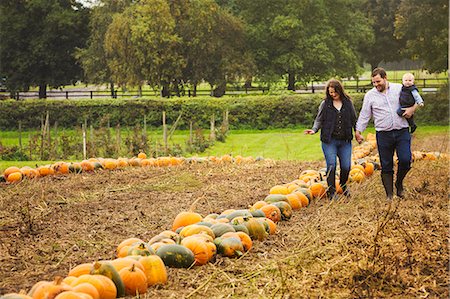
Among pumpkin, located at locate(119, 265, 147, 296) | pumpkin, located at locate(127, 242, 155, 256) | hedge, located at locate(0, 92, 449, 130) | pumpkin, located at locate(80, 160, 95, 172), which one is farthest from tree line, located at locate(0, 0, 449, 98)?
pumpkin, located at locate(119, 265, 147, 296)

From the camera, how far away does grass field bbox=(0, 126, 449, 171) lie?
673 inches

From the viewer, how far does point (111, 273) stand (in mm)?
4422

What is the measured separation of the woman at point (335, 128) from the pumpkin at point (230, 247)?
3.28 meters

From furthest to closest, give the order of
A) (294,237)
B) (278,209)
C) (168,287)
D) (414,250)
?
(278,209), (294,237), (414,250), (168,287)

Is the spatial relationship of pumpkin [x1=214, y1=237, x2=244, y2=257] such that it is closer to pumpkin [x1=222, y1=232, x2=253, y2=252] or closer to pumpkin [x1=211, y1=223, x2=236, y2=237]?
pumpkin [x1=222, y1=232, x2=253, y2=252]

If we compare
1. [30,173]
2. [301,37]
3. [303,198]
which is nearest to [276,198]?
[303,198]

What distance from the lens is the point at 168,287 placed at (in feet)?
15.4

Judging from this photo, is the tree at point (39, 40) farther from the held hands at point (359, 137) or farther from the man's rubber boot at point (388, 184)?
the man's rubber boot at point (388, 184)

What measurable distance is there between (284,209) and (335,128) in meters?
1.76

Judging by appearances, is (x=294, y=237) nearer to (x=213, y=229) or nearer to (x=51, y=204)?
(x=213, y=229)

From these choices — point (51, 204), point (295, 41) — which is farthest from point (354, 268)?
point (295, 41)

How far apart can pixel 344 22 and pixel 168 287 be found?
4214 cm

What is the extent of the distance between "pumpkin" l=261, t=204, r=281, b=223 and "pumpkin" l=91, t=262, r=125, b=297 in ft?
9.49

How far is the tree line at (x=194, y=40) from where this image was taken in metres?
36.9
